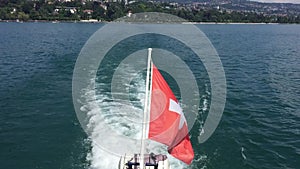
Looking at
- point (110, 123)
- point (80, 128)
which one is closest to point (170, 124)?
point (110, 123)

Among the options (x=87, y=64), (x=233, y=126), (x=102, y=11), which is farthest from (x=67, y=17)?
(x=233, y=126)

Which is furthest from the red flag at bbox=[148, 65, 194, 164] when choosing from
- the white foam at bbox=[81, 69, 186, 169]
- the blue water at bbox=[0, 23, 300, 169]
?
the blue water at bbox=[0, 23, 300, 169]

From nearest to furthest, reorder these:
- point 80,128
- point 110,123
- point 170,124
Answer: point 170,124 → point 80,128 → point 110,123

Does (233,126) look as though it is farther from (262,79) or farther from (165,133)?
(262,79)

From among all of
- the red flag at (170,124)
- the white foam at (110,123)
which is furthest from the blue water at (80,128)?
the red flag at (170,124)

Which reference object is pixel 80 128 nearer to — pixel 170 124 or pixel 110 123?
pixel 110 123

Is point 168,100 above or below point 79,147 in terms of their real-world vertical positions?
above

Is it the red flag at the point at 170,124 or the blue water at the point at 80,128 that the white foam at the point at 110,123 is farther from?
the red flag at the point at 170,124

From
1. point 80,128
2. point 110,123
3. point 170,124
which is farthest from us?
point 110,123
